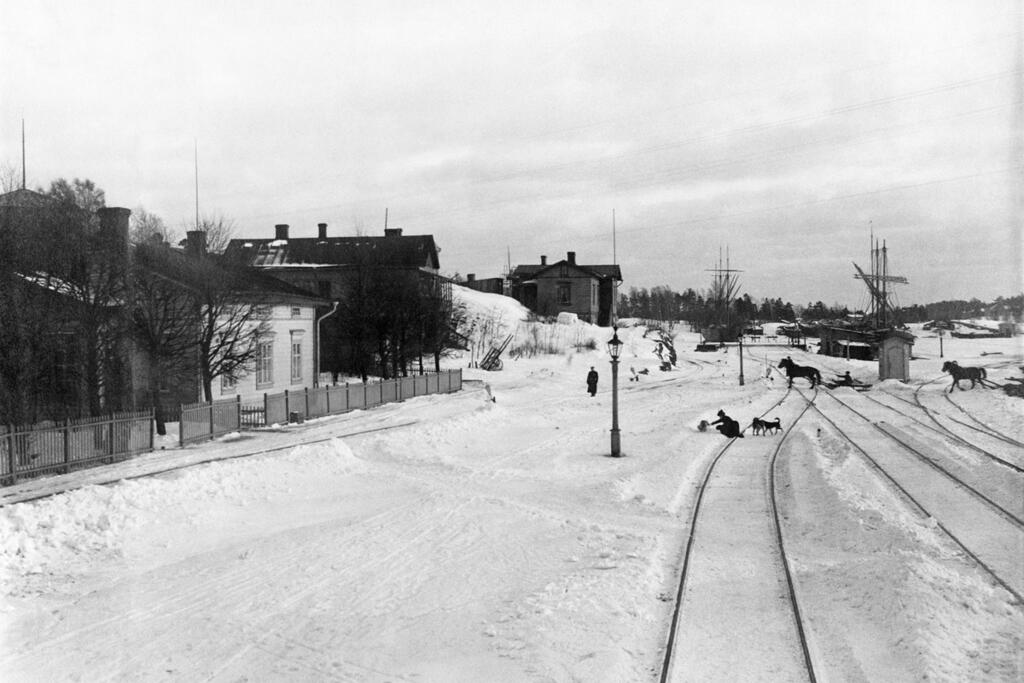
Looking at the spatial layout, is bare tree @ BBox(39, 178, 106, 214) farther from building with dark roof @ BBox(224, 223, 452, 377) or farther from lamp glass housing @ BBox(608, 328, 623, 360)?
lamp glass housing @ BBox(608, 328, 623, 360)

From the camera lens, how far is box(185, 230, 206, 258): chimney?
1021 inches

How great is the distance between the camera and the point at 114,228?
21.3 m

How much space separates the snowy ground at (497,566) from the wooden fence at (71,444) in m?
0.59

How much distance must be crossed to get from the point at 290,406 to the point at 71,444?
28.8 feet

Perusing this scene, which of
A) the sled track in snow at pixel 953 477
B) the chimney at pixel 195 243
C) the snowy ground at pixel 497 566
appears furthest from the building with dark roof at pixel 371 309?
the sled track in snow at pixel 953 477

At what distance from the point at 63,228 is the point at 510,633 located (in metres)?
16.1

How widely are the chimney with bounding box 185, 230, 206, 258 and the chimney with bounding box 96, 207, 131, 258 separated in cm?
331

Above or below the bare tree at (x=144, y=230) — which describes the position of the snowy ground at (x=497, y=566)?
below

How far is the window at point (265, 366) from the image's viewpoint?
104 ft

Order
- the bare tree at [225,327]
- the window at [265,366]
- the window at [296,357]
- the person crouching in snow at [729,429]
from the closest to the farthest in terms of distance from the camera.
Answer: the person crouching in snow at [729,429], the bare tree at [225,327], the window at [265,366], the window at [296,357]

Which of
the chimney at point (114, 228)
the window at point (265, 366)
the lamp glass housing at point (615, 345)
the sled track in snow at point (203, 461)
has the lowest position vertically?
the sled track in snow at point (203, 461)

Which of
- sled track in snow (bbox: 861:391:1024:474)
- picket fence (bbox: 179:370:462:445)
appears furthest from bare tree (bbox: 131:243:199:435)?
sled track in snow (bbox: 861:391:1024:474)

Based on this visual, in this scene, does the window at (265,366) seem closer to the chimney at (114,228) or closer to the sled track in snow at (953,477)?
the chimney at (114,228)

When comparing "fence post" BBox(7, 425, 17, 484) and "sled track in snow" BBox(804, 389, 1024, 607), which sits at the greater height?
"fence post" BBox(7, 425, 17, 484)
